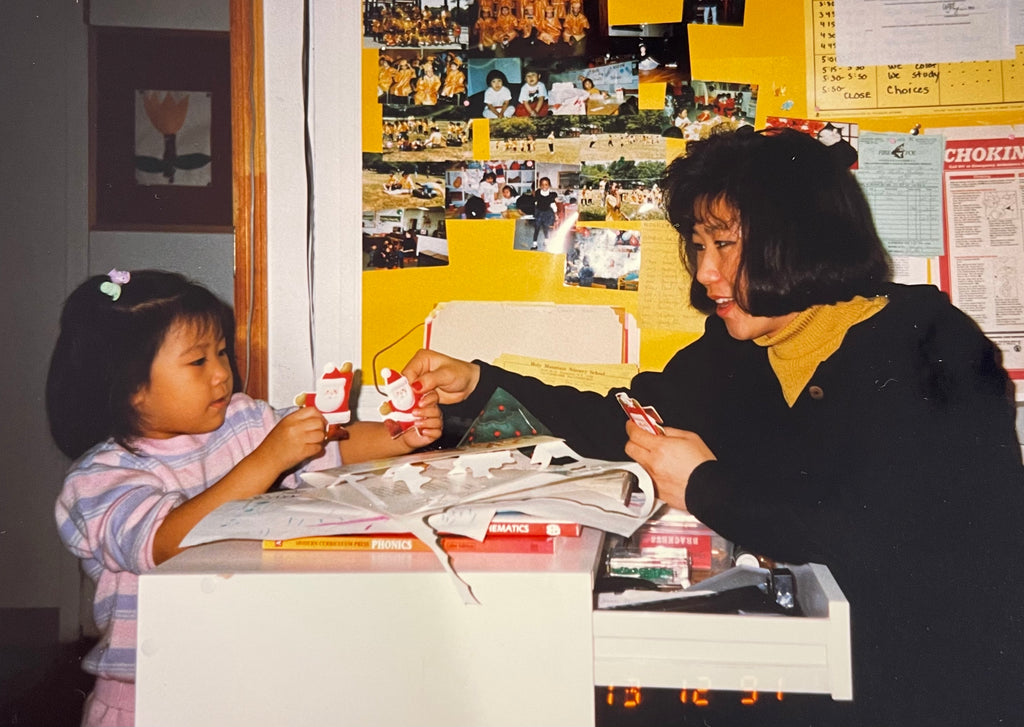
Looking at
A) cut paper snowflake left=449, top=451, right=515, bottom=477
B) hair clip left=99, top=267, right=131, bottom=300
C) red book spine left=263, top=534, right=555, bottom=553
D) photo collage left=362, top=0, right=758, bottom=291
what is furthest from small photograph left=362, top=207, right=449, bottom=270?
red book spine left=263, top=534, right=555, bottom=553

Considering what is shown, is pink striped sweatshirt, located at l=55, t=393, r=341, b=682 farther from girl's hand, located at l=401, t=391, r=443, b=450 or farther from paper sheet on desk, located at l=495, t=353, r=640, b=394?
paper sheet on desk, located at l=495, t=353, r=640, b=394

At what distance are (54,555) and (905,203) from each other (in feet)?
5.19

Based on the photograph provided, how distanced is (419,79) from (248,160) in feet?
0.97

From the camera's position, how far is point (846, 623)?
2.44 feet

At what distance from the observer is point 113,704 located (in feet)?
→ 3.68

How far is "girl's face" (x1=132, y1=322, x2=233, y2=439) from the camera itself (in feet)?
3.85

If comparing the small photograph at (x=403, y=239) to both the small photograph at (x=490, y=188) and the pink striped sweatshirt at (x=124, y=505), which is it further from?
the pink striped sweatshirt at (x=124, y=505)

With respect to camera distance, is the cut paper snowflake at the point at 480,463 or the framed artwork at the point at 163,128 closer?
the cut paper snowflake at the point at 480,463

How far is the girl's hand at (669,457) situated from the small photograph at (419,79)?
0.61m

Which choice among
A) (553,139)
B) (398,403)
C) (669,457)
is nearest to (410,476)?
(398,403)

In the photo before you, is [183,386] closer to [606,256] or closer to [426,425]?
[426,425]

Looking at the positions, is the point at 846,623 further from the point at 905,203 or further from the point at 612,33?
the point at 612,33

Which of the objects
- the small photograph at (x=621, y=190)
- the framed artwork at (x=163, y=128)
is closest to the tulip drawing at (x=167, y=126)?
the framed artwork at (x=163, y=128)

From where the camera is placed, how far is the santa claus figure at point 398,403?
1124mm
